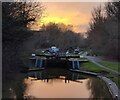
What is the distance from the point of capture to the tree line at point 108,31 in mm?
24784

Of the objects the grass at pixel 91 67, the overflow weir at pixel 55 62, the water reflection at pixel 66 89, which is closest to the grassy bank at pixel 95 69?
the grass at pixel 91 67

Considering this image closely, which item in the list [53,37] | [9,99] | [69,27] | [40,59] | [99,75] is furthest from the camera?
[69,27]

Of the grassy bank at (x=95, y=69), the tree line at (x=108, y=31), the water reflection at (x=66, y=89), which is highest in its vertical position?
the tree line at (x=108, y=31)

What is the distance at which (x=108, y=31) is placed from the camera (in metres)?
29.7

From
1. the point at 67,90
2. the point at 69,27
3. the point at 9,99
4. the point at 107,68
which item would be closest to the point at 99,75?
the point at 107,68

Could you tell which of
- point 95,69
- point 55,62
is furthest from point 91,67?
point 55,62

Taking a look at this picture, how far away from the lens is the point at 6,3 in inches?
692

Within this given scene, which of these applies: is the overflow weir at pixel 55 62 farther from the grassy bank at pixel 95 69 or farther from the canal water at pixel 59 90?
the canal water at pixel 59 90

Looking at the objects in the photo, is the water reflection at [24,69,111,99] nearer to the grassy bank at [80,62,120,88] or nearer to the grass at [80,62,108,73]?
the grassy bank at [80,62,120,88]

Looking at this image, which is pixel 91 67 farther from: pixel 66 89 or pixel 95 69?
pixel 66 89

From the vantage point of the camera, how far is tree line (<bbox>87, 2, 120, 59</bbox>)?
81.3 ft

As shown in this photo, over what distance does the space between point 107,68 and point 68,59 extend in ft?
22.9

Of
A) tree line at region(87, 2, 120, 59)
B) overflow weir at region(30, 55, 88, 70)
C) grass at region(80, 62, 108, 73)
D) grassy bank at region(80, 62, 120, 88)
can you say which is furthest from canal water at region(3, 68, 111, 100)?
overflow weir at region(30, 55, 88, 70)

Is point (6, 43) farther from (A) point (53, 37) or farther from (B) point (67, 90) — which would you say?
(A) point (53, 37)
